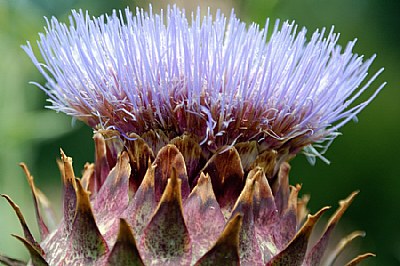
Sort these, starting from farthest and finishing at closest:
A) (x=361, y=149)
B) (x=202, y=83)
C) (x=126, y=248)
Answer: (x=361, y=149)
(x=202, y=83)
(x=126, y=248)

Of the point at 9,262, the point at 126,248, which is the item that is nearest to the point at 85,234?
the point at 126,248

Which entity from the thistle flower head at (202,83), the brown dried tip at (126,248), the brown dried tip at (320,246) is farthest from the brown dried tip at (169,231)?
the brown dried tip at (320,246)

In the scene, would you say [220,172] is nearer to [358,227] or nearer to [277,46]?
[277,46]

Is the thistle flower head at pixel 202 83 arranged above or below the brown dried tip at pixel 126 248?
above

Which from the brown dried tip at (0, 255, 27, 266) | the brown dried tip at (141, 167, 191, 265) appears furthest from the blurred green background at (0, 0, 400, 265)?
the brown dried tip at (141, 167, 191, 265)

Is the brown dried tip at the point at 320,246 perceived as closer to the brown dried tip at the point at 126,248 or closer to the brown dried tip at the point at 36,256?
the brown dried tip at the point at 126,248

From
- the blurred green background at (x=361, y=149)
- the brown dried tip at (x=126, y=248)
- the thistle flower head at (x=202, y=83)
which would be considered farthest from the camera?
the blurred green background at (x=361, y=149)

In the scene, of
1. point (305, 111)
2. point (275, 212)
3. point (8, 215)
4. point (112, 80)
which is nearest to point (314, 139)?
point (305, 111)

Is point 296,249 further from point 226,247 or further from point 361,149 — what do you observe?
point 361,149
